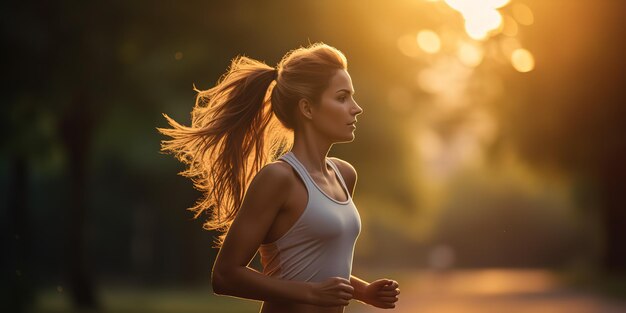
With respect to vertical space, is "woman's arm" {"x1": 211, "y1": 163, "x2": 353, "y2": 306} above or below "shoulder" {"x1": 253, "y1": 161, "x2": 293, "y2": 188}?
below

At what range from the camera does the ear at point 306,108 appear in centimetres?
573

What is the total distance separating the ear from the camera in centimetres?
573

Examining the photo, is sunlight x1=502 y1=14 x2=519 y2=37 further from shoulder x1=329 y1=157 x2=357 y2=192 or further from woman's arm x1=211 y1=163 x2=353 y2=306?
woman's arm x1=211 y1=163 x2=353 y2=306

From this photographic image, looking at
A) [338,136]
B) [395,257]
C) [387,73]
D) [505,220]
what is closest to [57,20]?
[387,73]

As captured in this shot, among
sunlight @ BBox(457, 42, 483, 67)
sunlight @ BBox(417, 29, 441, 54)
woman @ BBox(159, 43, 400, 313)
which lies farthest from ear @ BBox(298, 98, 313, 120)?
sunlight @ BBox(457, 42, 483, 67)

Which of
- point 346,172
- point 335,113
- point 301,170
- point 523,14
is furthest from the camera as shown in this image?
point 523,14

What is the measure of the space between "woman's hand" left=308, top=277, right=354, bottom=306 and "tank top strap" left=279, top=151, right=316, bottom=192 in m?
0.46

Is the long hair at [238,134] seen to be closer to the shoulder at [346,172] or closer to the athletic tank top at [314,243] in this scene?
the shoulder at [346,172]

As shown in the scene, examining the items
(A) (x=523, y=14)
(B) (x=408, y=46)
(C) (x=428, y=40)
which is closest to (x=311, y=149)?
(B) (x=408, y=46)

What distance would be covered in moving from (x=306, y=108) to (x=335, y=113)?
148 mm

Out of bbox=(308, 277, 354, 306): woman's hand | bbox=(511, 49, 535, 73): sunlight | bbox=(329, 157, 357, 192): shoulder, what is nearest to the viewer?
bbox=(308, 277, 354, 306): woman's hand

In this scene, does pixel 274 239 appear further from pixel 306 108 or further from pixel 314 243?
pixel 306 108

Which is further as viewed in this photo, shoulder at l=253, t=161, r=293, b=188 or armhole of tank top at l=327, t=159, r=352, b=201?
armhole of tank top at l=327, t=159, r=352, b=201

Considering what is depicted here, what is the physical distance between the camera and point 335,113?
5.71m
